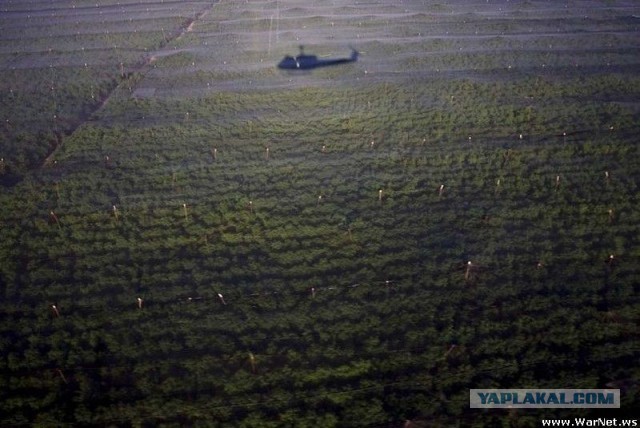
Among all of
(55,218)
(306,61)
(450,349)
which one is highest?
(306,61)

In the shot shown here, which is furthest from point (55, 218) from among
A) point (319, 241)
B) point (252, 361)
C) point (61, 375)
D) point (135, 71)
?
point (135, 71)

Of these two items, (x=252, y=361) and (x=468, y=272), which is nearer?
(x=252, y=361)

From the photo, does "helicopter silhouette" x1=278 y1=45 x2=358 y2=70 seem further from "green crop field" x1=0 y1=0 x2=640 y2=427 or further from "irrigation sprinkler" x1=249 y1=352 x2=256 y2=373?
"irrigation sprinkler" x1=249 y1=352 x2=256 y2=373

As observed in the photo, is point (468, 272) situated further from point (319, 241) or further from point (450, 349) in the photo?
point (319, 241)

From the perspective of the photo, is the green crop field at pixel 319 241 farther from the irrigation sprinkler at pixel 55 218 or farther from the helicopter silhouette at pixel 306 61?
the helicopter silhouette at pixel 306 61

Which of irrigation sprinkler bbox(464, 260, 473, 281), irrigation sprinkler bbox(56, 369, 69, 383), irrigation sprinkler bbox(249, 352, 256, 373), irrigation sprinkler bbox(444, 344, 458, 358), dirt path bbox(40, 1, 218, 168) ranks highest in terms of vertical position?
dirt path bbox(40, 1, 218, 168)

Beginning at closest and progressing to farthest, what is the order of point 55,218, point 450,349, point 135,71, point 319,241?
point 450,349 < point 319,241 < point 55,218 < point 135,71

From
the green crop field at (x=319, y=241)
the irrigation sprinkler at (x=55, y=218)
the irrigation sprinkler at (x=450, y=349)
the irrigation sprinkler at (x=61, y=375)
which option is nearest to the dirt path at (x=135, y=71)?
the green crop field at (x=319, y=241)

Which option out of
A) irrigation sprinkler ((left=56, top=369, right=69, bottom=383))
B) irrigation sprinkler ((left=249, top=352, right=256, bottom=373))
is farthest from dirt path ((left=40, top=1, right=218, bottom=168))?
irrigation sprinkler ((left=249, top=352, right=256, bottom=373))
